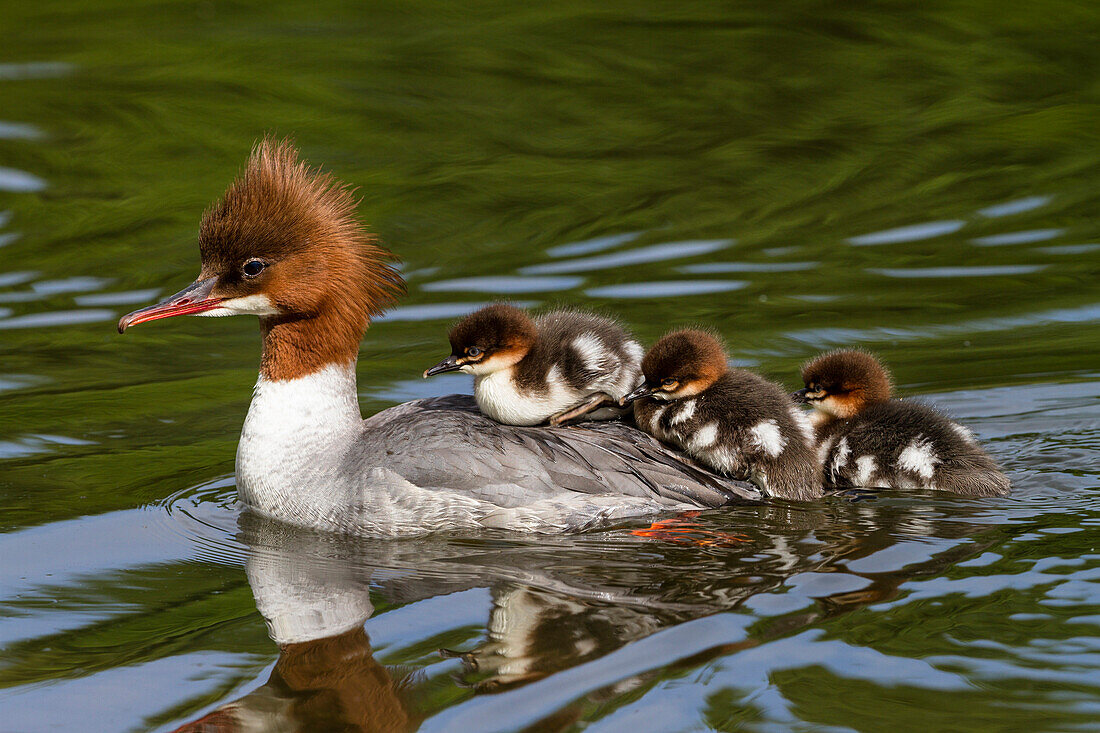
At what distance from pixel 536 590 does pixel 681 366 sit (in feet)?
4.80

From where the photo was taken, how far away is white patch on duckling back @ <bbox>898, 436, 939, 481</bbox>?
636 centimetres

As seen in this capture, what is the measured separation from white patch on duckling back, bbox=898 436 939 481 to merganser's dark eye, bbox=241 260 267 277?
3061 millimetres

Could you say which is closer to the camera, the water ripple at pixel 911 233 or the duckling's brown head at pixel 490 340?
the duckling's brown head at pixel 490 340

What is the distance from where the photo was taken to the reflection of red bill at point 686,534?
597 centimetres

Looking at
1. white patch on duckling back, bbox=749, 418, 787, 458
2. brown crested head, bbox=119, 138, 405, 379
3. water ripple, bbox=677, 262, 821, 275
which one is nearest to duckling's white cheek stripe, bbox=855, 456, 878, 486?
white patch on duckling back, bbox=749, 418, 787, 458

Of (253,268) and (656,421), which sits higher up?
(253,268)

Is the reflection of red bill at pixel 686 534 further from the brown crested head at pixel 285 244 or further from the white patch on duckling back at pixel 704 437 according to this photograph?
the brown crested head at pixel 285 244

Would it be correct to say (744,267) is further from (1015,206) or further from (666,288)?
(1015,206)

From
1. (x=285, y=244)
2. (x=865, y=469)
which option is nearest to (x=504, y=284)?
(x=285, y=244)

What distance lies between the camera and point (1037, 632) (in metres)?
4.79

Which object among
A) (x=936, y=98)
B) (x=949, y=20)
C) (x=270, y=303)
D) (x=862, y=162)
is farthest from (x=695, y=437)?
(x=949, y=20)

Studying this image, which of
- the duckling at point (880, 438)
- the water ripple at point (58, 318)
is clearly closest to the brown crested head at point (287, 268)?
the duckling at point (880, 438)

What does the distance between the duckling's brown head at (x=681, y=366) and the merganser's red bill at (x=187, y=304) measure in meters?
1.98

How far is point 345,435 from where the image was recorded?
21.4 feet
